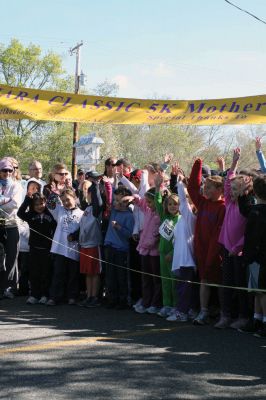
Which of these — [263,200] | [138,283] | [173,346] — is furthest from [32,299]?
[263,200]

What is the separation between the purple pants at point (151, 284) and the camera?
8852 millimetres

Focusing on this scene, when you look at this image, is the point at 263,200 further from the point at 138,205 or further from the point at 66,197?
the point at 66,197

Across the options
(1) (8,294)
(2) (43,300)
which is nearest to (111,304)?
(2) (43,300)

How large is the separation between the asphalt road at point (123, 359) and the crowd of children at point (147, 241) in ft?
1.75

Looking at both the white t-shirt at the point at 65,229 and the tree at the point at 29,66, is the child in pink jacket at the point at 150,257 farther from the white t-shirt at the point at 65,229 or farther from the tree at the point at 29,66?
the tree at the point at 29,66

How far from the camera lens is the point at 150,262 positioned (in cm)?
902

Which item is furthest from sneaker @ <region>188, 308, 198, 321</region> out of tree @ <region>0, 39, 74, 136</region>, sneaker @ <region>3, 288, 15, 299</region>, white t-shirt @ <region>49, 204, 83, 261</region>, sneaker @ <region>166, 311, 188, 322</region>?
tree @ <region>0, 39, 74, 136</region>

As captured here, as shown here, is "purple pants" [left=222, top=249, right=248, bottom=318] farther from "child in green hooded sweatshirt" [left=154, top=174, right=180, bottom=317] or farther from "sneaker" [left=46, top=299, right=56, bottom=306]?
"sneaker" [left=46, top=299, right=56, bottom=306]

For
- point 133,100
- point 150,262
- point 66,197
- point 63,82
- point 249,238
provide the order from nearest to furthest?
point 249,238 → point 150,262 → point 66,197 → point 133,100 → point 63,82

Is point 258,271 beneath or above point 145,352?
above

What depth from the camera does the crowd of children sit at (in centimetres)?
777

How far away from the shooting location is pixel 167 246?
8.70m

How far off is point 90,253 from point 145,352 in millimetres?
3290

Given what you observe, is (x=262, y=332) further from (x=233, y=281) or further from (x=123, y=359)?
(x=123, y=359)
